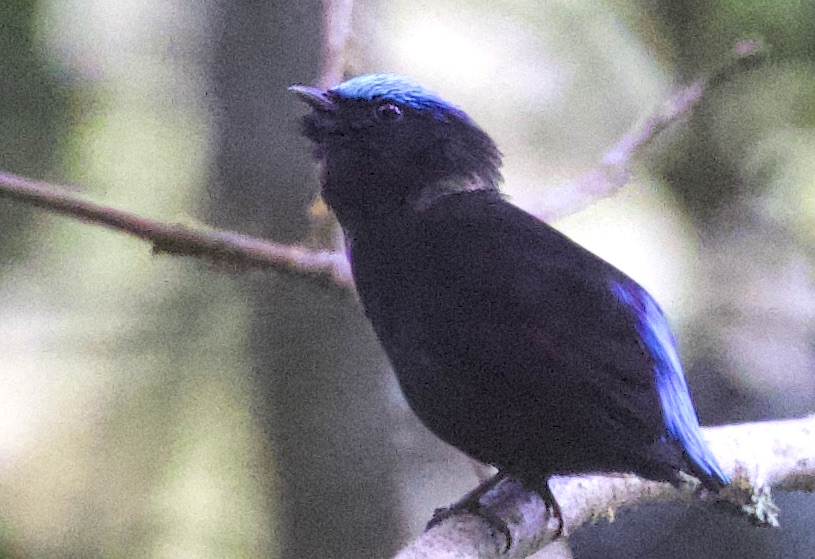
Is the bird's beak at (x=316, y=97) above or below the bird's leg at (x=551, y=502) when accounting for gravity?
above

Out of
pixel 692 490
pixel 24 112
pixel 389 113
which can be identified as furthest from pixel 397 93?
pixel 692 490

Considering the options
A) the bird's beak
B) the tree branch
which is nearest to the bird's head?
the bird's beak

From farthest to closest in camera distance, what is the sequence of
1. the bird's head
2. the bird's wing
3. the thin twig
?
the thin twig, the bird's head, the bird's wing

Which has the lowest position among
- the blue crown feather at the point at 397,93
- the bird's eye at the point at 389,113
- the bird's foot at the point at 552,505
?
the bird's foot at the point at 552,505

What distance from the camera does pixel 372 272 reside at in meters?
0.92

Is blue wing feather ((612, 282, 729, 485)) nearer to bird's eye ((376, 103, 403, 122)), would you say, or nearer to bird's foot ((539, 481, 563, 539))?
bird's foot ((539, 481, 563, 539))

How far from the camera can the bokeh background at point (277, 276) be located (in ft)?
3.13

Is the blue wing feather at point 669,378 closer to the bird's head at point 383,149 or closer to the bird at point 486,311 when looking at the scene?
the bird at point 486,311

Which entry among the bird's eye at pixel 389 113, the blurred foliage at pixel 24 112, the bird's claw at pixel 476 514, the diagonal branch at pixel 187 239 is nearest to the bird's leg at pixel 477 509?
the bird's claw at pixel 476 514

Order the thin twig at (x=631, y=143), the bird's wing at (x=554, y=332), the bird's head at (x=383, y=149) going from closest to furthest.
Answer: the bird's wing at (x=554, y=332), the bird's head at (x=383, y=149), the thin twig at (x=631, y=143)

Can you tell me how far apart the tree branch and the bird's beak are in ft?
1.72

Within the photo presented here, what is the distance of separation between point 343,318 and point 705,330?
1.65 feet

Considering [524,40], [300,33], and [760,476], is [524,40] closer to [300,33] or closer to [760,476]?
[300,33]

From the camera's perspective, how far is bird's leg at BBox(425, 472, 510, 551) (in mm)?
953
